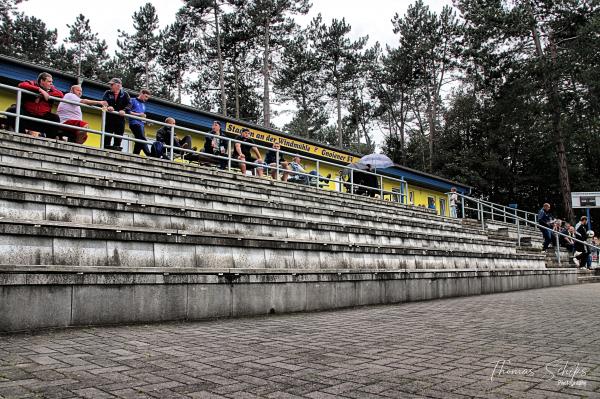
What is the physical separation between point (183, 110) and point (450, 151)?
107 ft

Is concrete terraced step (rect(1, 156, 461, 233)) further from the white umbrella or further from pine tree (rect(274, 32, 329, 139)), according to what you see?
pine tree (rect(274, 32, 329, 139))

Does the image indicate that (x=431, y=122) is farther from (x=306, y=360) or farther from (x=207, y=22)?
(x=306, y=360)

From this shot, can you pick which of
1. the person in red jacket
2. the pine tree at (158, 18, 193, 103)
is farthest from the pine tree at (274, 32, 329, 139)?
the person in red jacket

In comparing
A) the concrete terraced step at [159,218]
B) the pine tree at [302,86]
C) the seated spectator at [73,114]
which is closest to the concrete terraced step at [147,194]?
the concrete terraced step at [159,218]

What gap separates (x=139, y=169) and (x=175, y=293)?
14.4 ft

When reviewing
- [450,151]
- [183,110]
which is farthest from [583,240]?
[450,151]

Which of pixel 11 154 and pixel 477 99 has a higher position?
pixel 477 99

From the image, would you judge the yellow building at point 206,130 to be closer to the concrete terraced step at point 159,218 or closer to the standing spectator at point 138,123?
the standing spectator at point 138,123

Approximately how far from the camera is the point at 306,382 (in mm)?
2926

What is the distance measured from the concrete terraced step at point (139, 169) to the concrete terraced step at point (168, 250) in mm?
2883

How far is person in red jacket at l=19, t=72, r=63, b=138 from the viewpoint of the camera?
8.74 meters

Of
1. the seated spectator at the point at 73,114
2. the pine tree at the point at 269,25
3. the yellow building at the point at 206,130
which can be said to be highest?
the pine tree at the point at 269,25

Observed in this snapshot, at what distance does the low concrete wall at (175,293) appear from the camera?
161 inches

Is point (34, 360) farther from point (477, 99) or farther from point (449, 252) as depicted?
point (477, 99)
